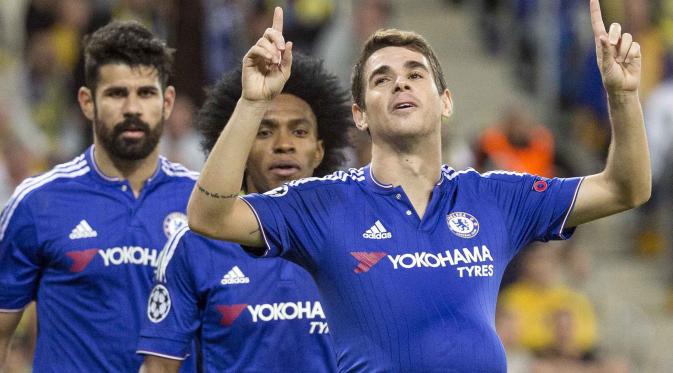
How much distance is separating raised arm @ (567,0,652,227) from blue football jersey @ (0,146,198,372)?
7.12 ft

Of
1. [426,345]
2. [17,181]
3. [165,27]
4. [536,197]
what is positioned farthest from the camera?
[165,27]

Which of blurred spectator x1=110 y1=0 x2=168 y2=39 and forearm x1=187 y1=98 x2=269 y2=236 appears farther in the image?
blurred spectator x1=110 y1=0 x2=168 y2=39

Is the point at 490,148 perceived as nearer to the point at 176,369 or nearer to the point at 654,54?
the point at 654,54

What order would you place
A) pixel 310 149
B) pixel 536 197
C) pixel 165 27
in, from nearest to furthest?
1. pixel 536 197
2. pixel 310 149
3. pixel 165 27

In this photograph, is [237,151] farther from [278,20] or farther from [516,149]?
[516,149]

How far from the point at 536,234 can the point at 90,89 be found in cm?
254

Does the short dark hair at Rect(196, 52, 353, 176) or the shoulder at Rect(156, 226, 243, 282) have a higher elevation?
the short dark hair at Rect(196, 52, 353, 176)

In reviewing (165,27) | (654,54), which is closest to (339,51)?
(165,27)

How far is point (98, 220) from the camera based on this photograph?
6234 mm

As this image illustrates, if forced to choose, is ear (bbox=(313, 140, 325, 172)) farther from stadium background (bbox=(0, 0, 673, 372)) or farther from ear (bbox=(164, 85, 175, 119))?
stadium background (bbox=(0, 0, 673, 372))

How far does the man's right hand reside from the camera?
14.4 feet

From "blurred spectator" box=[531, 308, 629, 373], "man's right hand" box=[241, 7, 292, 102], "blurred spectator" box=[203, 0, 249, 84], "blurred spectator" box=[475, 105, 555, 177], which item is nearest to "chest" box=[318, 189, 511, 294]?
"man's right hand" box=[241, 7, 292, 102]

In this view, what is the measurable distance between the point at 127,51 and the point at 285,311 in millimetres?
1712

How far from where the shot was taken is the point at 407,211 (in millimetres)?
4723
